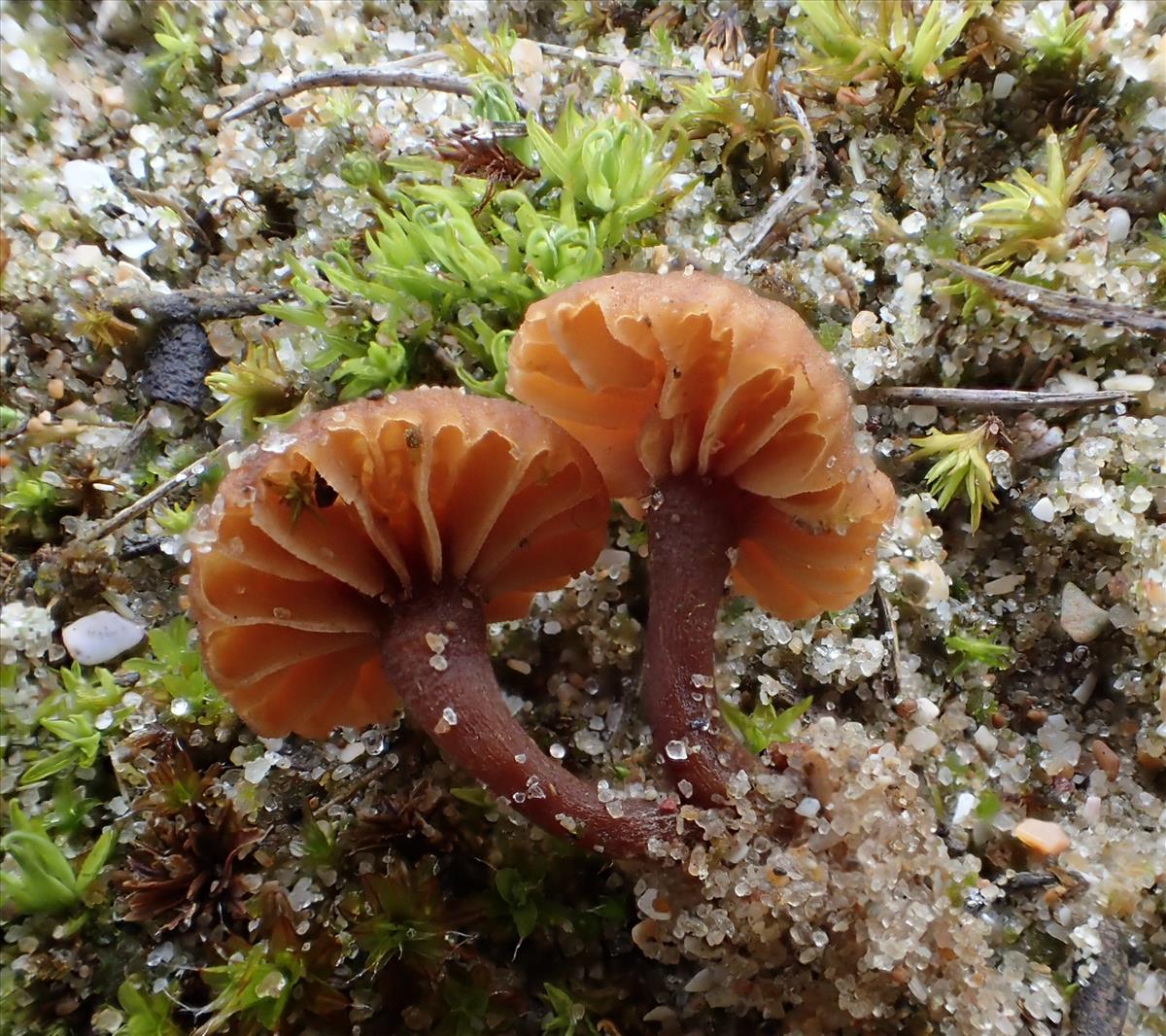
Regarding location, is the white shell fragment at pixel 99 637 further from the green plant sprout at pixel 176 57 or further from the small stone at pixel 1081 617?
the small stone at pixel 1081 617

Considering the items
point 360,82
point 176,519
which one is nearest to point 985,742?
point 176,519

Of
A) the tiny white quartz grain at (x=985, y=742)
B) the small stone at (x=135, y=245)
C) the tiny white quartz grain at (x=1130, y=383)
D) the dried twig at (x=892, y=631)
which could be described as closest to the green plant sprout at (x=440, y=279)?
the small stone at (x=135, y=245)

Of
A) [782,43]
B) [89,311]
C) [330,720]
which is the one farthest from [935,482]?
[89,311]

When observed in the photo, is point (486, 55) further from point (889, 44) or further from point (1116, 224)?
point (1116, 224)

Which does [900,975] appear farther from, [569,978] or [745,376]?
[745,376]

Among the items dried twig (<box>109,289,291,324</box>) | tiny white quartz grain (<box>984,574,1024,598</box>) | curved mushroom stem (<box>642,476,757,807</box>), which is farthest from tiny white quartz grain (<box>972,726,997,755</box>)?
dried twig (<box>109,289,291,324</box>)

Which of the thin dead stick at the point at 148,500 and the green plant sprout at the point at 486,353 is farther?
the thin dead stick at the point at 148,500
